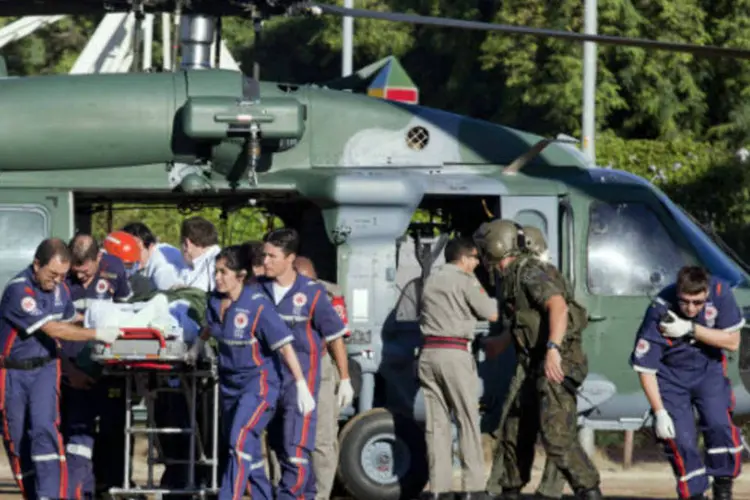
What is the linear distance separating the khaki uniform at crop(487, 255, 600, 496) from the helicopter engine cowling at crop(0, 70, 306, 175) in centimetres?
229

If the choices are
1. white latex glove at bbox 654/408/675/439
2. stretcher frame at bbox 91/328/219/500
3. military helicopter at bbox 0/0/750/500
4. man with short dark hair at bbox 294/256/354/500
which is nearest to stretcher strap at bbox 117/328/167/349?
stretcher frame at bbox 91/328/219/500

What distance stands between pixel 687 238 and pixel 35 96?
4.86 m

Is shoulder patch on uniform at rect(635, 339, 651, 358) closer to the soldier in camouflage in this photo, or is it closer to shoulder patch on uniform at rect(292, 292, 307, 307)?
the soldier in camouflage

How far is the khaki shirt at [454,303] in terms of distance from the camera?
1298cm

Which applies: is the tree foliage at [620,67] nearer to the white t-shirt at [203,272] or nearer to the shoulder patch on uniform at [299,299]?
the white t-shirt at [203,272]

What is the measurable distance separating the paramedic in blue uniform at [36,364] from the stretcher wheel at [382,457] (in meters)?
2.35

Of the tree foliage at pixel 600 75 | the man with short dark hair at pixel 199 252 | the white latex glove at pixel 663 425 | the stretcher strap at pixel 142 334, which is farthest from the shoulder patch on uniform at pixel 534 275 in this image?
the tree foliage at pixel 600 75

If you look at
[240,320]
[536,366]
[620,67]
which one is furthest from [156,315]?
[620,67]

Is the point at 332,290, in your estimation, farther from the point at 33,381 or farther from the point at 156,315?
the point at 33,381

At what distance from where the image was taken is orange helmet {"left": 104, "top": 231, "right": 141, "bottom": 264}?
13.3 m

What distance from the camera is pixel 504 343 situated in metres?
13.3

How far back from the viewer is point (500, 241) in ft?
42.1

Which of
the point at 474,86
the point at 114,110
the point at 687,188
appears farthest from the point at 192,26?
the point at 474,86

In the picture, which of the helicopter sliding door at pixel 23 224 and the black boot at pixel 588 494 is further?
the helicopter sliding door at pixel 23 224
